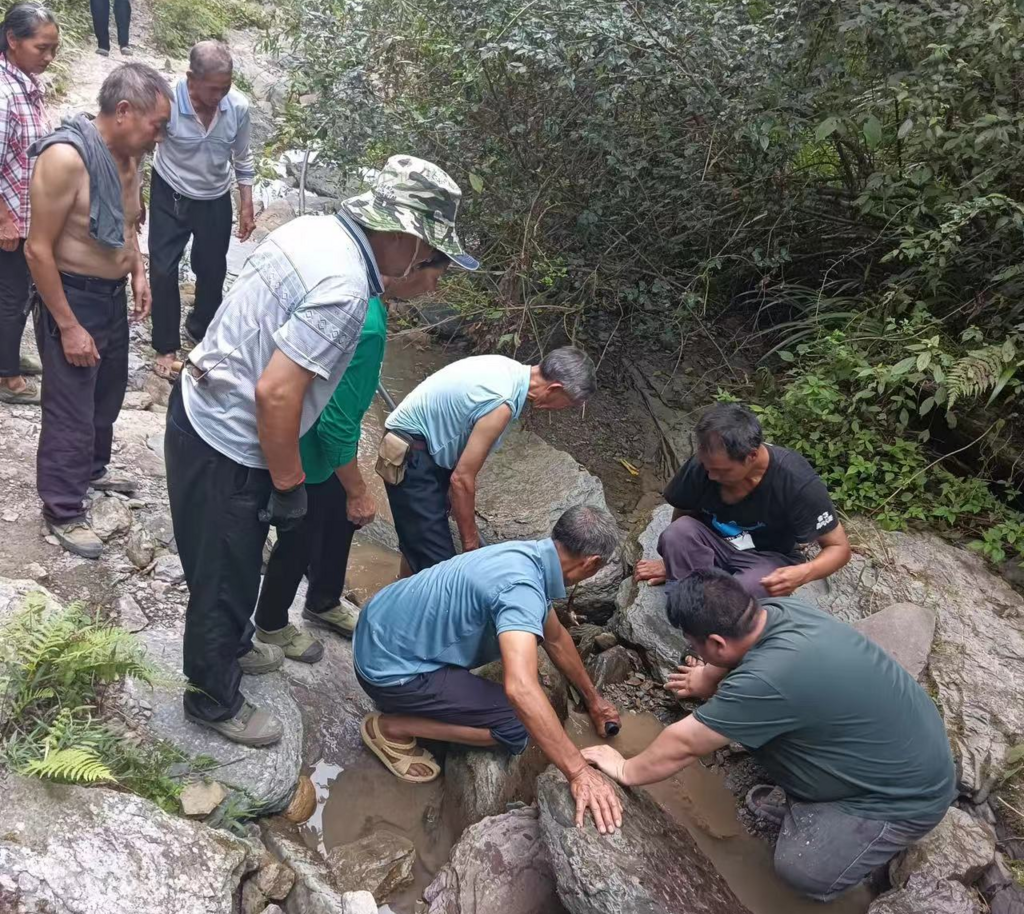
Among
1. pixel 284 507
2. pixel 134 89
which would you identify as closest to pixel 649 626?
pixel 284 507

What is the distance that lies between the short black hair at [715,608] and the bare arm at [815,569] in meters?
1.12

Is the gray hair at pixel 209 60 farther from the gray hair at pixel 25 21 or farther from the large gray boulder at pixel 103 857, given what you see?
the large gray boulder at pixel 103 857

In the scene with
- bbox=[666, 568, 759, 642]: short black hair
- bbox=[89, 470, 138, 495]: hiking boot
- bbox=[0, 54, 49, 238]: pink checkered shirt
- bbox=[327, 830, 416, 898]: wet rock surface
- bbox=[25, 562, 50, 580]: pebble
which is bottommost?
bbox=[327, 830, 416, 898]: wet rock surface

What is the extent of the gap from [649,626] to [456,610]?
5.04ft

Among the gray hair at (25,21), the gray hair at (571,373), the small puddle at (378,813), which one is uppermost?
the gray hair at (25,21)

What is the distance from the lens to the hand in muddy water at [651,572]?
430cm

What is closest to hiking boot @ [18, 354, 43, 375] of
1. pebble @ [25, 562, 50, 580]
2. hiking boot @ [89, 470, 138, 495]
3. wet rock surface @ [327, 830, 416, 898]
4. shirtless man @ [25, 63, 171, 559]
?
hiking boot @ [89, 470, 138, 495]

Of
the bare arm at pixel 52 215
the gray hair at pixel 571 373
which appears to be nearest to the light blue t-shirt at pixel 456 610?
the gray hair at pixel 571 373

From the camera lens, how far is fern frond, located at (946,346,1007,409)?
4498 millimetres

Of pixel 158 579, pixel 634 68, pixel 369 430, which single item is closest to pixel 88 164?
pixel 158 579

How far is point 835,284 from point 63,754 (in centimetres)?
570

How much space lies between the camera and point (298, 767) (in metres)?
3.06

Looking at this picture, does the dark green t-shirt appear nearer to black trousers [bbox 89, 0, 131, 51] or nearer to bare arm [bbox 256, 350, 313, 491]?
bare arm [bbox 256, 350, 313, 491]

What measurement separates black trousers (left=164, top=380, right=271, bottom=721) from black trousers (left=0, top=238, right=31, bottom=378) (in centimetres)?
197
